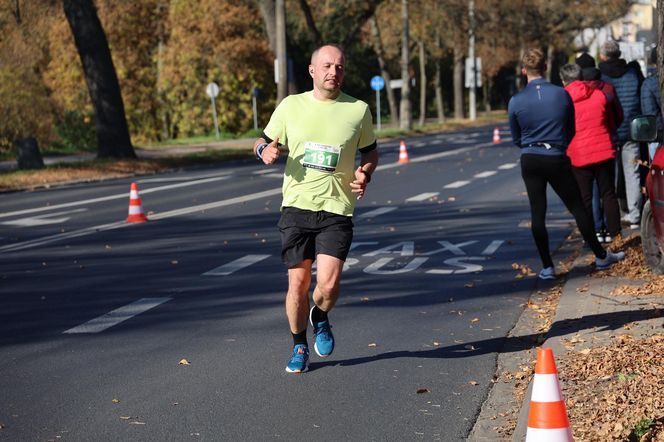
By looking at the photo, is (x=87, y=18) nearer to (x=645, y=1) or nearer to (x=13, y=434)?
(x=13, y=434)

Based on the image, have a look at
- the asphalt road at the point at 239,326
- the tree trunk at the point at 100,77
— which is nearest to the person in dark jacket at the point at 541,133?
the asphalt road at the point at 239,326

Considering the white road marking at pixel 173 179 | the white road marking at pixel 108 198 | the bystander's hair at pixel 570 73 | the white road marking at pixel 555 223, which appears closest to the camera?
the bystander's hair at pixel 570 73

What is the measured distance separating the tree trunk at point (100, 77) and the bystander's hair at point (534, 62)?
2364cm

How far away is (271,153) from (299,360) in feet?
4.01

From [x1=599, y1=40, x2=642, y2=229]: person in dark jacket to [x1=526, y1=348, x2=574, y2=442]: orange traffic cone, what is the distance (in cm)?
896

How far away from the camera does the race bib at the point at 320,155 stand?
6.97 m

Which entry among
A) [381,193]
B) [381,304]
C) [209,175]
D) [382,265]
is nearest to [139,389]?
[381,304]

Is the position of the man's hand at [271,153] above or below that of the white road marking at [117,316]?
above

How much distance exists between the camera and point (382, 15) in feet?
220

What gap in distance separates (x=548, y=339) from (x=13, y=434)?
3.38 meters

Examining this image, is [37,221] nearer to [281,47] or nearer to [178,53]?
[281,47]

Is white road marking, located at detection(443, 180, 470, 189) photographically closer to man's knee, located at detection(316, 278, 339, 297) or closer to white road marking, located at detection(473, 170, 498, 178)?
white road marking, located at detection(473, 170, 498, 178)

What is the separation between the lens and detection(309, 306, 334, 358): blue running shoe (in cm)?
735

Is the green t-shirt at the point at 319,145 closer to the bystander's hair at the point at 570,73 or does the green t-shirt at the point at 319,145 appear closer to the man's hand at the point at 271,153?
the man's hand at the point at 271,153
